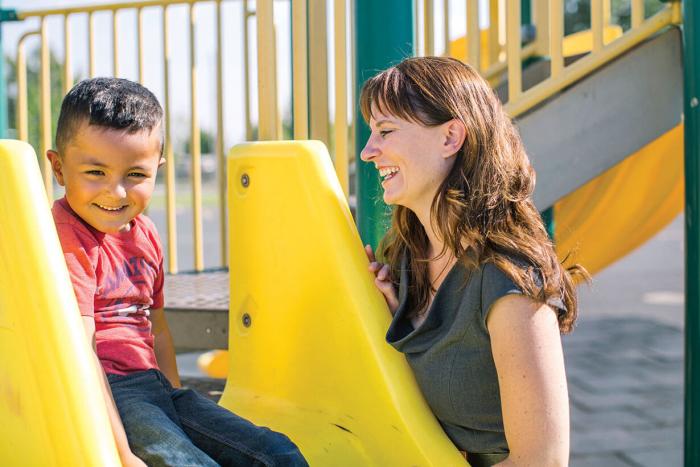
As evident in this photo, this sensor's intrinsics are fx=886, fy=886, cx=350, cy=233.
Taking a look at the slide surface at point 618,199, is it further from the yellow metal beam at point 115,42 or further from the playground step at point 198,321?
the yellow metal beam at point 115,42

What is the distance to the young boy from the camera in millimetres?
1615

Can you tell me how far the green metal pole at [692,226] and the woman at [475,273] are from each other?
547 millimetres

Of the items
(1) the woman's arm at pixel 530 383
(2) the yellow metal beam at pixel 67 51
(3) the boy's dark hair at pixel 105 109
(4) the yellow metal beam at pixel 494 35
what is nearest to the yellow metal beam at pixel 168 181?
(2) the yellow metal beam at pixel 67 51

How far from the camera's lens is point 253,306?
200 centimetres

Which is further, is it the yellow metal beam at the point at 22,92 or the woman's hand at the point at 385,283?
the yellow metal beam at the point at 22,92

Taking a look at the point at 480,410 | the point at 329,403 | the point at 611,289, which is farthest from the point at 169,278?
the point at 611,289

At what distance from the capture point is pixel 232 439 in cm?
167

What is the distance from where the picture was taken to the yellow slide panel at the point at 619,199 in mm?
3471

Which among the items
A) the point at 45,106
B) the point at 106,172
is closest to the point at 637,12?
the point at 106,172

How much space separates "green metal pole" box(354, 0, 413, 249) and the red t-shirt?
58 cm

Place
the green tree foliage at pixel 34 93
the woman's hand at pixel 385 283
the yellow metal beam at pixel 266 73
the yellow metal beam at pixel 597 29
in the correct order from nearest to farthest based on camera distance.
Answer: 1. the woman's hand at pixel 385 283
2. the yellow metal beam at pixel 266 73
3. the yellow metal beam at pixel 597 29
4. the green tree foliage at pixel 34 93

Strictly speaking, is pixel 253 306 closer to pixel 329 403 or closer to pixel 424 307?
pixel 329 403

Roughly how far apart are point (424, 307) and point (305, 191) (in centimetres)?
36

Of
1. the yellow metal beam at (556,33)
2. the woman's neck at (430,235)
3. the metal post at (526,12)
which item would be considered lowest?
the woman's neck at (430,235)
